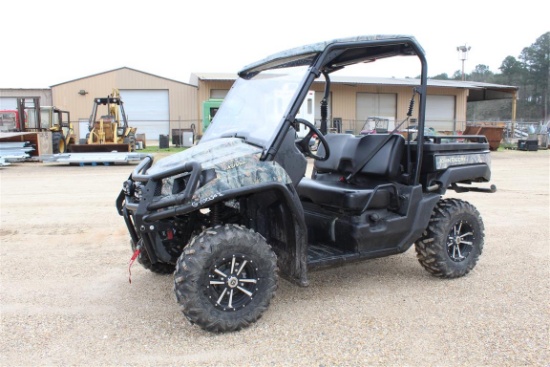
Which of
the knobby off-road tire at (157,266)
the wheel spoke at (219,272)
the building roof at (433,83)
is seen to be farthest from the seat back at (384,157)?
the building roof at (433,83)

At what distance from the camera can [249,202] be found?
Result: 13.6 feet

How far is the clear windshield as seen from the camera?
3.96 metres

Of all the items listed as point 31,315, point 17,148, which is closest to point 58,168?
point 17,148

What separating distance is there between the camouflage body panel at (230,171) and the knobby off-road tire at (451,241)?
1.80m

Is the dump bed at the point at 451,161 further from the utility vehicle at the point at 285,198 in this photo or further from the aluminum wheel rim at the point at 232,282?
the aluminum wheel rim at the point at 232,282

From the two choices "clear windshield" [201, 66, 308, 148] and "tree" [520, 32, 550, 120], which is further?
"tree" [520, 32, 550, 120]

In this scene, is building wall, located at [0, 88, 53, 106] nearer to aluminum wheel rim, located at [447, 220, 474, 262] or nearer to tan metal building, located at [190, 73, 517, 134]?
tan metal building, located at [190, 73, 517, 134]

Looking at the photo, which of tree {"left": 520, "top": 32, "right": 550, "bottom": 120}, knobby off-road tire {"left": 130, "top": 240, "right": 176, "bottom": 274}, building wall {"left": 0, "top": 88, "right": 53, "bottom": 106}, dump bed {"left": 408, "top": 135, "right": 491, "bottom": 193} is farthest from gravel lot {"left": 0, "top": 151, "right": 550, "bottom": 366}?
tree {"left": 520, "top": 32, "right": 550, "bottom": 120}

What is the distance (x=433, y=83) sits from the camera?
3488 centimetres

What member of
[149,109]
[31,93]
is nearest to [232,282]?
[149,109]

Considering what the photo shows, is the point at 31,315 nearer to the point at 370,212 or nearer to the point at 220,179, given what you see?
the point at 220,179

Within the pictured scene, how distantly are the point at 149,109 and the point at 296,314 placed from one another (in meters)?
36.1

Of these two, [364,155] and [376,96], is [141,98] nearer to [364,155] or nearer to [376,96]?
[376,96]

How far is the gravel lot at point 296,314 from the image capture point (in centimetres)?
335
